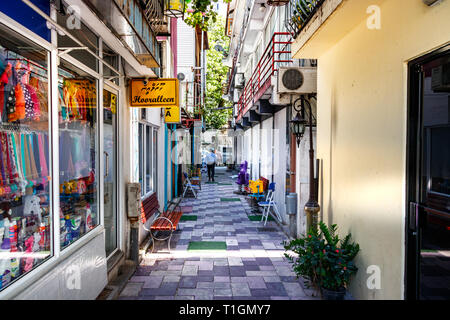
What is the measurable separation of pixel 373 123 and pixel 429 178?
100 centimetres

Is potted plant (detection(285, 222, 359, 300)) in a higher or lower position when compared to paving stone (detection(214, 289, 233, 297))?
higher

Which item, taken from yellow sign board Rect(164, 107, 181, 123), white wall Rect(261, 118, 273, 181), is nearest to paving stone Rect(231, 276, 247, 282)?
yellow sign board Rect(164, 107, 181, 123)

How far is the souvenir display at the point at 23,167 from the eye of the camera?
265cm

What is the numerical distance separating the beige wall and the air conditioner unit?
1715 mm

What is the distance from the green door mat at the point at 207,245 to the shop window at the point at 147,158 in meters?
1.74

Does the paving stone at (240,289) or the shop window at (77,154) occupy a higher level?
the shop window at (77,154)

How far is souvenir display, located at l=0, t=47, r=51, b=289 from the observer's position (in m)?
2.65

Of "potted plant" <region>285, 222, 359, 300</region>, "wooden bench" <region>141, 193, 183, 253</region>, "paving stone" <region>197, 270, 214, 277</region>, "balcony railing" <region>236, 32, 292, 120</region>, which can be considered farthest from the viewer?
"balcony railing" <region>236, 32, 292, 120</region>

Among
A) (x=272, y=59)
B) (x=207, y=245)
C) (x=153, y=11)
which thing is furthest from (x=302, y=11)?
(x=207, y=245)

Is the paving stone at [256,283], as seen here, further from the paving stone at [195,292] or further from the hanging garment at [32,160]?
the hanging garment at [32,160]

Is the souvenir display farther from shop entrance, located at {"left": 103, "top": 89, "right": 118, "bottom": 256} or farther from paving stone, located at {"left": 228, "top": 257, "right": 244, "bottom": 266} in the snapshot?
paving stone, located at {"left": 228, "top": 257, "right": 244, "bottom": 266}

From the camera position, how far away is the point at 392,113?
10.5 ft

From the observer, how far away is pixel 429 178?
2.79 meters

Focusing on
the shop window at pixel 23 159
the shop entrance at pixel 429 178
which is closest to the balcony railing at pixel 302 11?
the shop entrance at pixel 429 178
